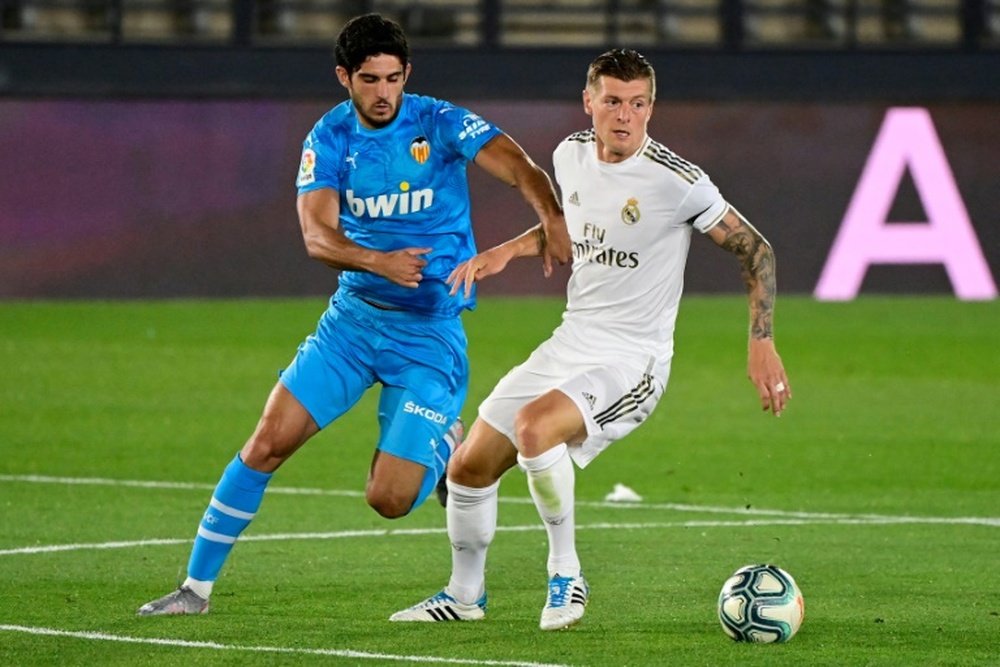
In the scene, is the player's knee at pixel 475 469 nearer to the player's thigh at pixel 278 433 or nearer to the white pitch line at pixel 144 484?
the player's thigh at pixel 278 433

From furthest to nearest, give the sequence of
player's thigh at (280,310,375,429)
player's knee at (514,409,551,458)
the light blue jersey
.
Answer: the light blue jersey < player's thigh at (280,310,375,429) < player's knee at (514,409,551,458)

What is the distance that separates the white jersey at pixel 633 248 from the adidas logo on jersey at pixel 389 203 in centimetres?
57

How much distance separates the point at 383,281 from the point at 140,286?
551 inches

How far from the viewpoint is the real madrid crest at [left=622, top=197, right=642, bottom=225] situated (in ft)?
23.9

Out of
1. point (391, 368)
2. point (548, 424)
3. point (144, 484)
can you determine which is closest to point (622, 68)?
point (548, 424)

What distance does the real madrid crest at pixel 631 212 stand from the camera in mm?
7270

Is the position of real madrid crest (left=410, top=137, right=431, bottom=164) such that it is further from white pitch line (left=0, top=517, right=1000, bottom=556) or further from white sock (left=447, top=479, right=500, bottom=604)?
white pitch line (left=0, top=517, right=1000, bottom=556)

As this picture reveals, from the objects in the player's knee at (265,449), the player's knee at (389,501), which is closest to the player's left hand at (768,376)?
the player's knee at (389,501)

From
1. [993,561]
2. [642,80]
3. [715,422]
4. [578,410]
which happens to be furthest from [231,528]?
[715,422]

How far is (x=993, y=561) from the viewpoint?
28.3 ft

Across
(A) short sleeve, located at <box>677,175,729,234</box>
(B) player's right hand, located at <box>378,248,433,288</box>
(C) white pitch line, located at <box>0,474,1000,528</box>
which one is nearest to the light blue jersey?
(B) player's right hand, located at <box>378,248,433,288</box>

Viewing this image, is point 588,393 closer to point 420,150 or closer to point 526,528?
point 420,150

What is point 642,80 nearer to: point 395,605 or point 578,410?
point 578,410

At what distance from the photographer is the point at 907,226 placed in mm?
22125
